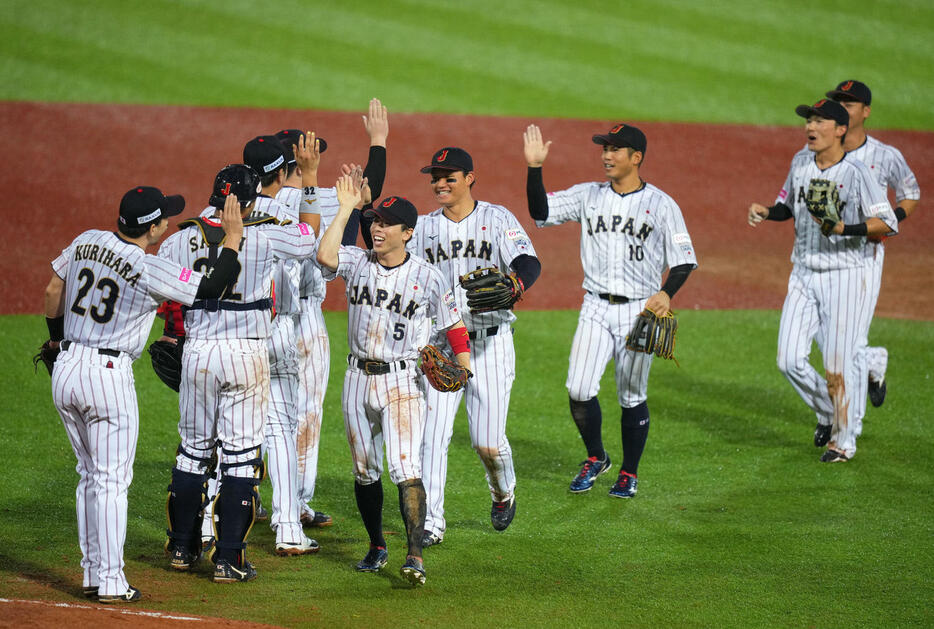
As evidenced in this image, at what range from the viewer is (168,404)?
25.9 feet

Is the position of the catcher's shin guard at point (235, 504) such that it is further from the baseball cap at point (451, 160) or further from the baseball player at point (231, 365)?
the baseball cap at point (451, 160)

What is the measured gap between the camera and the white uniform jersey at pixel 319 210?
5.62 metres

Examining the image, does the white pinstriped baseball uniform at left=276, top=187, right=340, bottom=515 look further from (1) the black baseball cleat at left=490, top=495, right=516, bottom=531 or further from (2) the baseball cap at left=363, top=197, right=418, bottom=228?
(1) the black baseball cleat at left=490, top=495, right=516, bottom=531

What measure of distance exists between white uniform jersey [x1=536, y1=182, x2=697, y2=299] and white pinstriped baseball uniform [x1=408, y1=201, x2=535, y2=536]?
86 centimetres

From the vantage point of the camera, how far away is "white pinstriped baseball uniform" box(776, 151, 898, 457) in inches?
283

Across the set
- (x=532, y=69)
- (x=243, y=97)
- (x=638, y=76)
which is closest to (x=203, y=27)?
(x=243, y=97)

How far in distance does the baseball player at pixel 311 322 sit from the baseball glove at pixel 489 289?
0.72m

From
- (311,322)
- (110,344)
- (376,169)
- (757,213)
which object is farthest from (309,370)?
(757,213)

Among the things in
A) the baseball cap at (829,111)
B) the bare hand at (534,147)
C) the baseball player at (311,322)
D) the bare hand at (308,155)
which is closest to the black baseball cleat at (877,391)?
the baseball cap at (829,111)

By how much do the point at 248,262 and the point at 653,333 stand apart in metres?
2.40

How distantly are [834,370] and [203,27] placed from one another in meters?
12.8

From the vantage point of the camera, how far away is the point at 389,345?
5070 mm

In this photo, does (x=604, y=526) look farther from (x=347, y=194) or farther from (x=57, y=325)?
(x=57, y=325)

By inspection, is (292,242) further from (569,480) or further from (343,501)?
→ (569,480)
